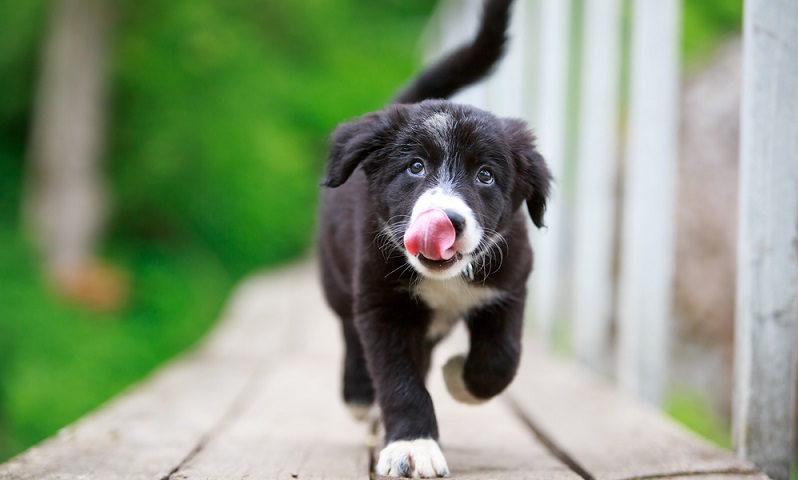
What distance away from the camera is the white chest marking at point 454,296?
299cm

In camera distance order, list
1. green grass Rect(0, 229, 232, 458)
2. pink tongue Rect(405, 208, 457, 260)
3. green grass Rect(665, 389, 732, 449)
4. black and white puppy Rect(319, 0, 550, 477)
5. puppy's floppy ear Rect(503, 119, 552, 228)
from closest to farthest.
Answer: pink tongue Rect(405, 208, 457, 260) < black and white puppy Rect(319, 0, 550, 477) < puppy's floppy ear Rect(503, 119, 552, 228) < green grass Rect(665, 389, 732, 449) < green grass Rect(0, 229, 232, 458)

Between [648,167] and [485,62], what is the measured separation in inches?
43.5

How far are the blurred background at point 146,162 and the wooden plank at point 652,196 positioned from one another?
5.52 metres

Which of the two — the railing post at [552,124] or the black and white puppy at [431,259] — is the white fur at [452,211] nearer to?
the black and white puppy at [431,259]

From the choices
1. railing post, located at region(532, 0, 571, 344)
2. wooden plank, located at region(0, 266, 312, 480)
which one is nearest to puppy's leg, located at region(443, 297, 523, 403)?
wooden plank, located at region(0, 266, 312, 480)

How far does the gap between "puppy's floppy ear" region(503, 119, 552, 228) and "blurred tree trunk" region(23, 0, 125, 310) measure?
9.70 m

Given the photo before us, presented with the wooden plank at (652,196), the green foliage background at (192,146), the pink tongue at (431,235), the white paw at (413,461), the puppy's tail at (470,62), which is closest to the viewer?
the pink tongue at (431,235)

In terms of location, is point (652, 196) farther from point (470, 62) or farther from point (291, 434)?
point (291, 434)

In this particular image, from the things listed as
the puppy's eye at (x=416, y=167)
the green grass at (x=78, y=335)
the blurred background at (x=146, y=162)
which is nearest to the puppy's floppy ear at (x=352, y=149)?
the puppy's eye at (x=416, y=167)

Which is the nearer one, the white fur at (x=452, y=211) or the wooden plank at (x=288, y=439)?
the white fur at (x=452, y=211)

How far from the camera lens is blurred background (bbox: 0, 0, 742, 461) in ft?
35.2

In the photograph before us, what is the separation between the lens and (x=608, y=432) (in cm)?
353

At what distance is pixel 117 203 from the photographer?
13.3 metres

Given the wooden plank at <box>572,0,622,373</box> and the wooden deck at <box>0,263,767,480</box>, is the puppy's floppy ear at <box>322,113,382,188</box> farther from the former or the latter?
the wooden plank at <box>572,0,622,373</box>
